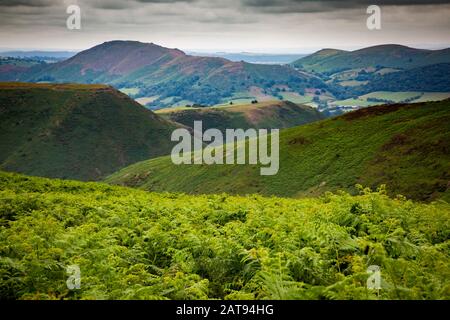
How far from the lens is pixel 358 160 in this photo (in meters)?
74.7

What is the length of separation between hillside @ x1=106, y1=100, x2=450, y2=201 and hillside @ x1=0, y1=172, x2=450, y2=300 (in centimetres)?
4424

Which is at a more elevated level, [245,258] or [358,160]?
[245,258]

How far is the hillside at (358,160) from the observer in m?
62.0

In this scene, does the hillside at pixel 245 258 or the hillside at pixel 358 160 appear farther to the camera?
the hillside at pixel 358 160

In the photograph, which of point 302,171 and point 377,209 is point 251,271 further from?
point 302,171

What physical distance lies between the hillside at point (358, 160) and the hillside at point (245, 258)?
44243 millimetres

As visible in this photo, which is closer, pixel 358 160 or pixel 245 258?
pixel 245 258

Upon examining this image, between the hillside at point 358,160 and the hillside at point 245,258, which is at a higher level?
the hillside at point 245,258

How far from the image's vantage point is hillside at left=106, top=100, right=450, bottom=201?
62.0 m

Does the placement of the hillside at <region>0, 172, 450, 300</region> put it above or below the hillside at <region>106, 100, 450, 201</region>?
above

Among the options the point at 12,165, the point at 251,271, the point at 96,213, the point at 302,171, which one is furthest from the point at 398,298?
the point at 12,165

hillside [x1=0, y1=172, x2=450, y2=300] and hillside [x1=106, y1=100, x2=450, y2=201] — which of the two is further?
hillside [x1=106, y1=100, x2=450, y2=201]

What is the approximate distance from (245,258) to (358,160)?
6775 centimetres

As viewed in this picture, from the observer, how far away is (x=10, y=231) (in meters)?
15.7
